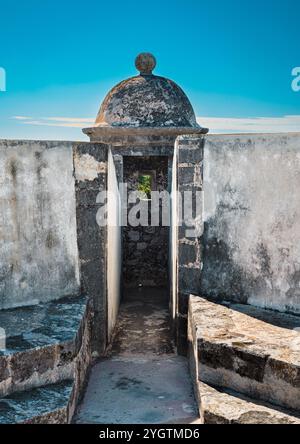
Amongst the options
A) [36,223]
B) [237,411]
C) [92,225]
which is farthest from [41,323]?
[237,411]

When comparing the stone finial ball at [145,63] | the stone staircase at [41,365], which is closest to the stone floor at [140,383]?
the stone staircase at [41,365]

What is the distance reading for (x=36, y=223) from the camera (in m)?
3.64

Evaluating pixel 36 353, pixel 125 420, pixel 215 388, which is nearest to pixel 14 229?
pixel 36 353

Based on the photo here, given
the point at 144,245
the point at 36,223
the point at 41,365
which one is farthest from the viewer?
the point at 144,245

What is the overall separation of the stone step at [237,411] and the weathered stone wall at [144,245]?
15.4 ft

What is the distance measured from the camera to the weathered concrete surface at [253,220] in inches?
137

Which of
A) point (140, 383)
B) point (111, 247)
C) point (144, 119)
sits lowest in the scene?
point (140, 383)

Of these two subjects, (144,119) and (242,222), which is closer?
(242,222)

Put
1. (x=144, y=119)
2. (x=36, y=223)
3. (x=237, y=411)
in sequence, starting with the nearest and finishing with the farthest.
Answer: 1. (x=237, y=411)
2. (x=36, y=223)
3. (x=144, y=119)

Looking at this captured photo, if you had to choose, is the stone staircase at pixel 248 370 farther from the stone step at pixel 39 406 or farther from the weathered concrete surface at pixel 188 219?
the stone step at pixel 39 406

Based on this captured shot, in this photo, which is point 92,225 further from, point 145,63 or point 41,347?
point 145,63

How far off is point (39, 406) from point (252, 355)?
4.35 feet

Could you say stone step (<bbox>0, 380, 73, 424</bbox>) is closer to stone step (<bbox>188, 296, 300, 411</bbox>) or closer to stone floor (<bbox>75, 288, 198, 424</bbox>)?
stone floor (<bbox>75, 288, 198, 424</bbox>)

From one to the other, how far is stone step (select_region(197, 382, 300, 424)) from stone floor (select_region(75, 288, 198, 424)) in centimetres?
34
